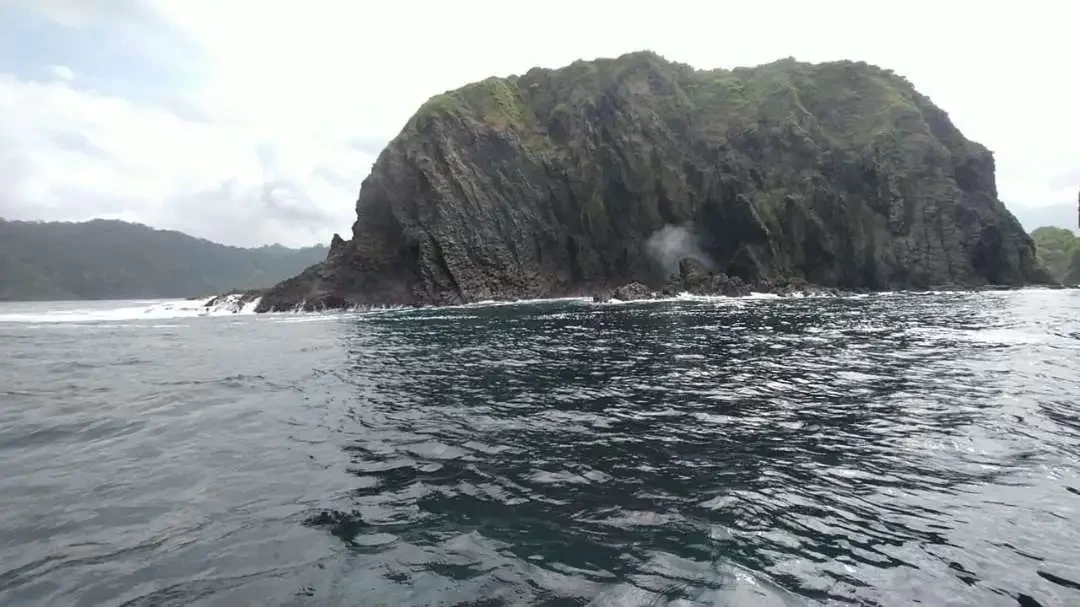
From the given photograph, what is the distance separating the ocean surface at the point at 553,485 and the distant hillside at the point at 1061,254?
172051mm

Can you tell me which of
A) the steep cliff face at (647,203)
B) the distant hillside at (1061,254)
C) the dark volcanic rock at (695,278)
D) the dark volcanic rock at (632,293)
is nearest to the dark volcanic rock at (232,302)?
the steep cliff face at (647,203)

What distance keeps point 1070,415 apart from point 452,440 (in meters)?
18.2

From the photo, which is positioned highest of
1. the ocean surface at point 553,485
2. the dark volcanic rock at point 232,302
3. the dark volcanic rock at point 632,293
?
the dark volcanic rock at point 232,302

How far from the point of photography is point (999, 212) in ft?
363

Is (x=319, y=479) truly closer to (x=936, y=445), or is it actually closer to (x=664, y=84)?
(x=936, y=445)

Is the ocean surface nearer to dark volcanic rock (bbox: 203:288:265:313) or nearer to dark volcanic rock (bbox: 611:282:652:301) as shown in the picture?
dark volcanic rock (bbox: 611:282:652:301)

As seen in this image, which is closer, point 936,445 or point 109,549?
point 109,549

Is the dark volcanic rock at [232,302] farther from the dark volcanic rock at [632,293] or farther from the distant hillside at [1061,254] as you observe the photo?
the distant hillside at [1061,254]

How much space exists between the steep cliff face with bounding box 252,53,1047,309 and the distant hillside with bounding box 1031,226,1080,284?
5993cm

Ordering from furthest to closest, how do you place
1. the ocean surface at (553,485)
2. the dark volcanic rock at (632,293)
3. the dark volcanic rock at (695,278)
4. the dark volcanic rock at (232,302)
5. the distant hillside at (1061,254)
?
the distant hillside at (1061,254)
the dark volcanic rock at (232,302)
the dark volcanic rock at (695,278)
the dark volcanic rock at (632,293)
the ocean surface at (553,485)

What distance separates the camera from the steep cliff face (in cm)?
9938

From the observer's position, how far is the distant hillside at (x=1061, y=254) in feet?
498

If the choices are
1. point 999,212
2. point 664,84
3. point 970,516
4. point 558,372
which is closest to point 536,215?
point 664,84

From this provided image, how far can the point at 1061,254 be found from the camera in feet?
557
